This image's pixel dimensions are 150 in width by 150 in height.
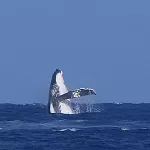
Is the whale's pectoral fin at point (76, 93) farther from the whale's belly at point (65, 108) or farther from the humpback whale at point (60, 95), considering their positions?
the whale's belly at point (65, 108)

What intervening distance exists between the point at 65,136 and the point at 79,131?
432 cm

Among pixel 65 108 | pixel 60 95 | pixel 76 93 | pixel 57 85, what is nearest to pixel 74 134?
pixel 76 93

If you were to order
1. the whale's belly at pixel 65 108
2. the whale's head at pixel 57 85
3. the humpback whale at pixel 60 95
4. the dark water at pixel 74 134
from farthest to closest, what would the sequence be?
the whale's belly at pixel 65 108 < the whale's head at pixel 57 85 < the humpback whale at pixel 60 95 < the dark water at pixel 74 134

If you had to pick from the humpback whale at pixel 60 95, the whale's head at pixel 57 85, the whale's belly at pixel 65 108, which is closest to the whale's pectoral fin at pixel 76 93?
the humpback whale at pixel 60 95

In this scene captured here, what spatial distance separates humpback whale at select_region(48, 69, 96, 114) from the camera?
9290cm

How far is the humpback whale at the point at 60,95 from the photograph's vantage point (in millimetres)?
92900

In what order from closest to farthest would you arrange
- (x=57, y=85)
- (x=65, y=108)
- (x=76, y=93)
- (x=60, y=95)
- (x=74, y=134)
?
(x=74, y=134), (x=76, y=93), (x=60, y=95), (x=57, y=85), (x=65, y=108)

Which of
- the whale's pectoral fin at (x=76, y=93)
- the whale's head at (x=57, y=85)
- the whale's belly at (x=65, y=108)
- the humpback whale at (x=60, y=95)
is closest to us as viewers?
the whale's pectoral fin at (x=76, y=93)

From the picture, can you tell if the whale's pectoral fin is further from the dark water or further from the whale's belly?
the dark water

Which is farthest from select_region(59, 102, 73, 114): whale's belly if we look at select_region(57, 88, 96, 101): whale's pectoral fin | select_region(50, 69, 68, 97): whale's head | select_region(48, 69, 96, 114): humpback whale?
select_region(57, 88, 96, 101): whale's pectoral fin

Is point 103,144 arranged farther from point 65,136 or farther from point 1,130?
point 1,130

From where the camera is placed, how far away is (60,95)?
9406cm

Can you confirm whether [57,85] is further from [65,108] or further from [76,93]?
[76,93]

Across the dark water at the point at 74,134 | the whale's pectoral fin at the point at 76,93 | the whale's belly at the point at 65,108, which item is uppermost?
the whale's pectoral fin at the point at 76,93
